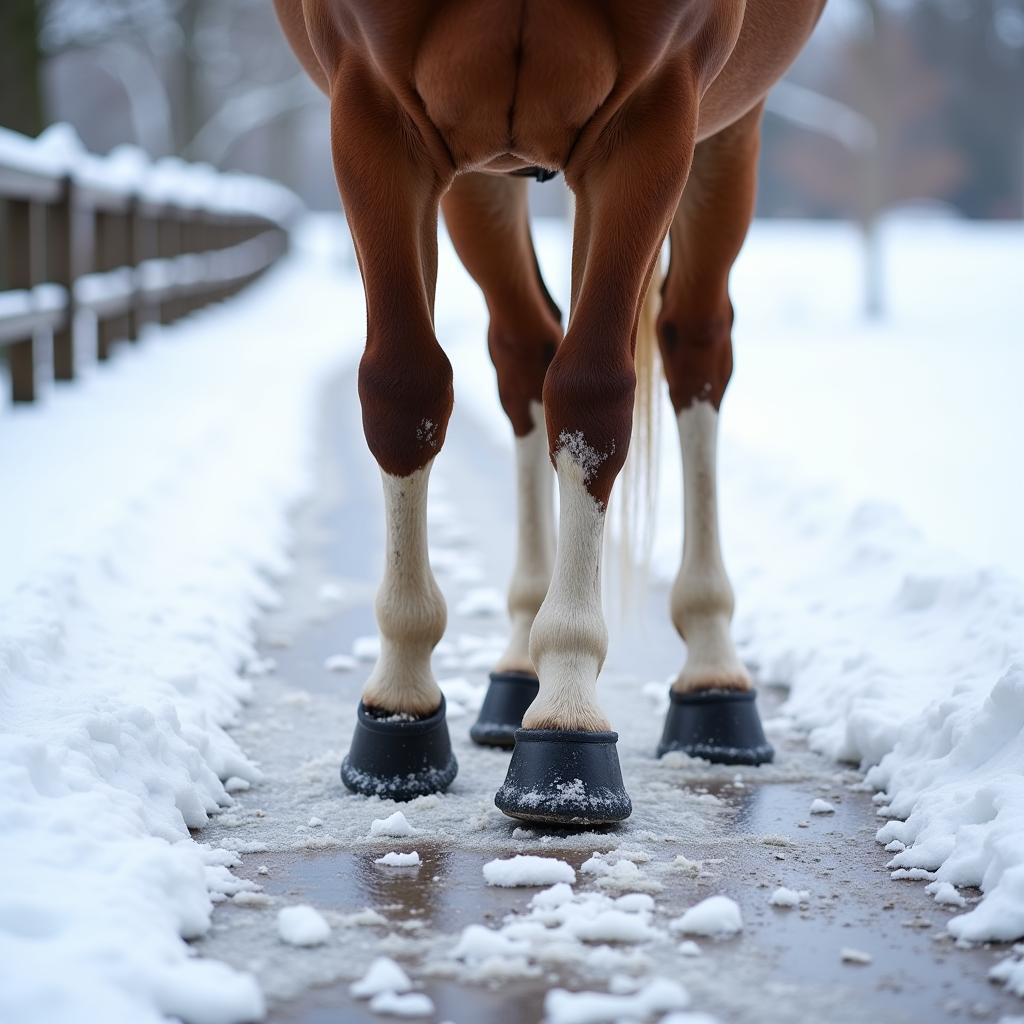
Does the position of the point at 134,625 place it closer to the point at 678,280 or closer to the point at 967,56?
the point at 678,280

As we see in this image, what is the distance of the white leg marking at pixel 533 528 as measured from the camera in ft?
10.4

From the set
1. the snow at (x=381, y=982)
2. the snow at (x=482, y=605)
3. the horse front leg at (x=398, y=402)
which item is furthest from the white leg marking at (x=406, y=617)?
the snow at (x=482, y=605)

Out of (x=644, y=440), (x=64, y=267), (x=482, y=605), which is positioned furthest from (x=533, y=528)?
(x=64, y=267)

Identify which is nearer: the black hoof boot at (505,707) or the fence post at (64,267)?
the black hoof boot at (505,707)

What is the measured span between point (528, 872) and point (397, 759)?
53 cm

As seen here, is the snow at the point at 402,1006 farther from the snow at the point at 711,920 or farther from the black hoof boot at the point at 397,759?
the black hoof boot at the point at 397,759

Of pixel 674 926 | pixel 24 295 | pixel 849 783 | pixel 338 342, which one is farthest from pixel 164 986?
pixel 338 342

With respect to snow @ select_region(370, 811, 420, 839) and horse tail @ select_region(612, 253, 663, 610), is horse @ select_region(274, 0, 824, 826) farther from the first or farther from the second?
horse tail @ select_region(612, 253, 663, 610)

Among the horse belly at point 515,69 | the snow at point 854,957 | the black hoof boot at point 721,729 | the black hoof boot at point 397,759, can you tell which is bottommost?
the snow at point 854,957

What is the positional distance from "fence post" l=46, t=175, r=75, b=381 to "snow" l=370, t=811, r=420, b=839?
6.44 meters

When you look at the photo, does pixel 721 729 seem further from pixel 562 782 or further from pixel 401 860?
pixel 401 860

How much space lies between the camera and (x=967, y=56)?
46750 millimetres

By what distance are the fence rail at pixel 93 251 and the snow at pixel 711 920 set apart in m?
5.73

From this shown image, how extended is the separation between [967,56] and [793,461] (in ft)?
149
